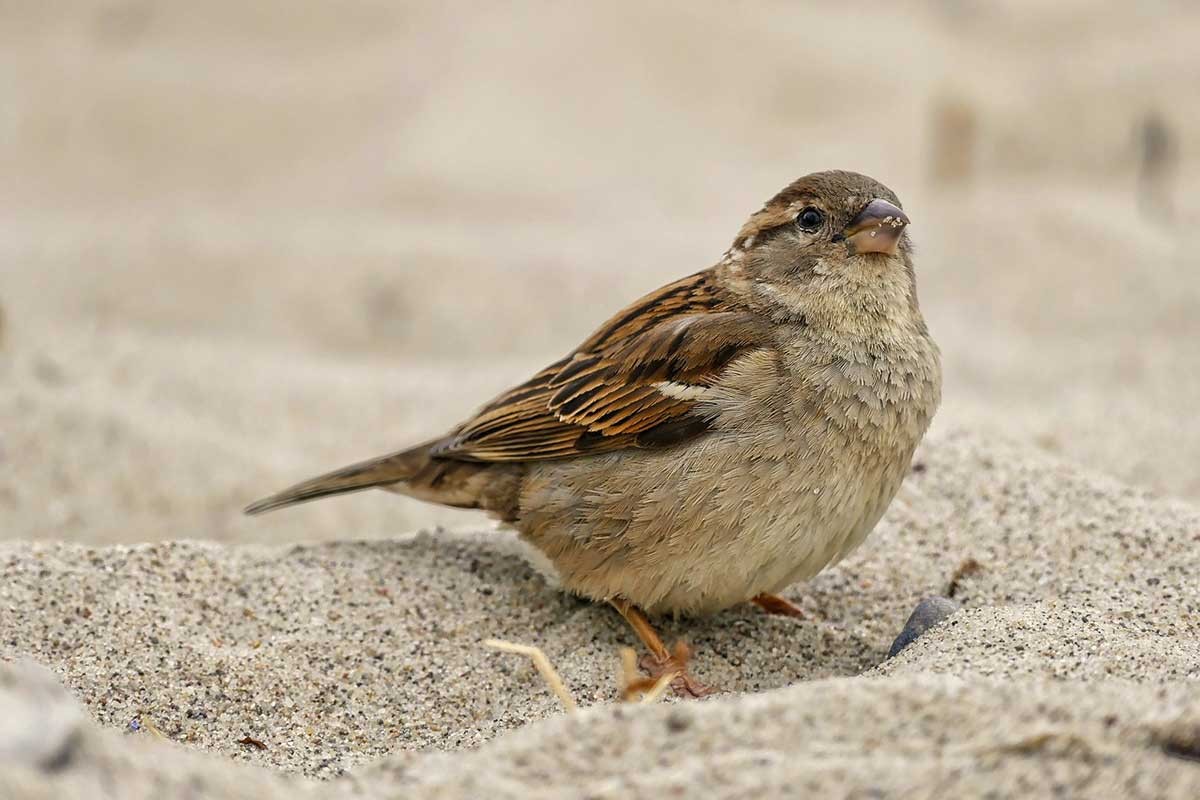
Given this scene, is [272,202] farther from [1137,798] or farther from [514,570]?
[1137,798]

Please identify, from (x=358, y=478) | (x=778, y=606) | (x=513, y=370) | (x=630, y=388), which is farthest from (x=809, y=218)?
(x=513, y=370)

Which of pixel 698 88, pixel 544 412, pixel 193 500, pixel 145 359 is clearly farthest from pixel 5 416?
pixel 698 88

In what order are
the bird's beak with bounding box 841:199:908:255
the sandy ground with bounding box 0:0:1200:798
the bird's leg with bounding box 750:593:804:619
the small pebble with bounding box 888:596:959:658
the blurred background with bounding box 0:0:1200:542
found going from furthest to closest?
the blurred background with bounding box 0:0:1200:542 → the bird's leg with bounding box 750:593:804:619 → the bird's beak with bounding box 841:199:908:255 → the small pebble with bounding box 888:596:959:658 → the sandy ground with bounding box 0:0:1200:798

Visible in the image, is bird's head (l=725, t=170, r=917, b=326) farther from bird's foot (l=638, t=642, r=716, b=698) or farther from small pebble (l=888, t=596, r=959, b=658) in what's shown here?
bird's foot (l=638, t=642, r=716, b=698)

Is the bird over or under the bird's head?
under

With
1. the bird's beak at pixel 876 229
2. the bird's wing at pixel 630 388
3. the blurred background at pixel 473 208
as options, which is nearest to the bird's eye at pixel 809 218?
the bird's beak at pixel 876 229

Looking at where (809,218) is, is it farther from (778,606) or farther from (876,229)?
(778,606)

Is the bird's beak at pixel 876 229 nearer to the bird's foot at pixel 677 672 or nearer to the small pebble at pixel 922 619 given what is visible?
the small pebble at pixel 922 619

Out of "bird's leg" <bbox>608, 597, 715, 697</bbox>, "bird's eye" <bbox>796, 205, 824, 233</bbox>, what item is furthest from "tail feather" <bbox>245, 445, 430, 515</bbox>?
"bird's eye" <bbox>796, 205, 824, 233</bbox>
